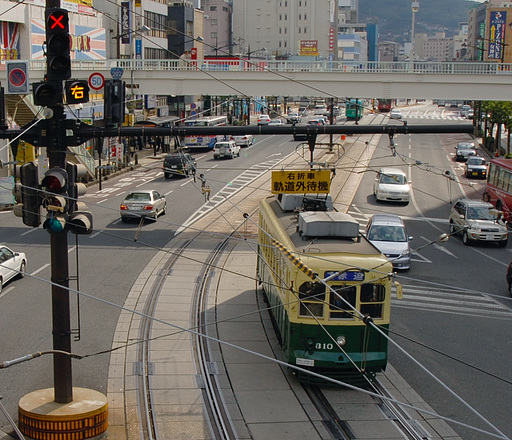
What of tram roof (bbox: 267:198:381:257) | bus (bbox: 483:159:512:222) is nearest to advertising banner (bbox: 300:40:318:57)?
bus (bbox: 483:159:512:222)

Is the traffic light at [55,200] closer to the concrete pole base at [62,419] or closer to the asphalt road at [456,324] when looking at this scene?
the concrete pole base at [62,419]

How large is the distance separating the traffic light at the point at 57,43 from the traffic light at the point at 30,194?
161 centimetres

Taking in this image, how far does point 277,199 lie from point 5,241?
45.1ft

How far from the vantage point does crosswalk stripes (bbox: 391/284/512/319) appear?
73.3 feet

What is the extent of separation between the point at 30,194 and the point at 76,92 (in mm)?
1925

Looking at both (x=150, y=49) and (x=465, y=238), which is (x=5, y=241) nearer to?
(x=465, y=238)

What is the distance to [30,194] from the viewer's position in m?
12.7

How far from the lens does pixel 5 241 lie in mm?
30250

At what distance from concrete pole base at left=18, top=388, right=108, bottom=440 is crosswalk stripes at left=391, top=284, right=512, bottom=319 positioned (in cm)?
1158

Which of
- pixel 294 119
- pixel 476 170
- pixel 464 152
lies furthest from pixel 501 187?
pixel 464 152

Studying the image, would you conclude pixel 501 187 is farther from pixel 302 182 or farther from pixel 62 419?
pixel 62 419

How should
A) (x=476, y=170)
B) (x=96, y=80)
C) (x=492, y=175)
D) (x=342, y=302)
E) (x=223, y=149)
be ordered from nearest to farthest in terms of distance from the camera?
(x=342, y=302) → (x=492, y=175) → (x=96, y=80) → (x=476, y=170) → (x=223, y=149)

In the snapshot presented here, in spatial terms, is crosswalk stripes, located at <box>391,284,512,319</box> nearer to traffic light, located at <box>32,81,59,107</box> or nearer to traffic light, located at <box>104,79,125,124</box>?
traffic light, located at <box>104,79,125,124</box>

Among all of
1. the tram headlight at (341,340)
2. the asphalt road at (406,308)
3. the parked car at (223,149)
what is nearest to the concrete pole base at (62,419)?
the asphalt road at (406,308)
